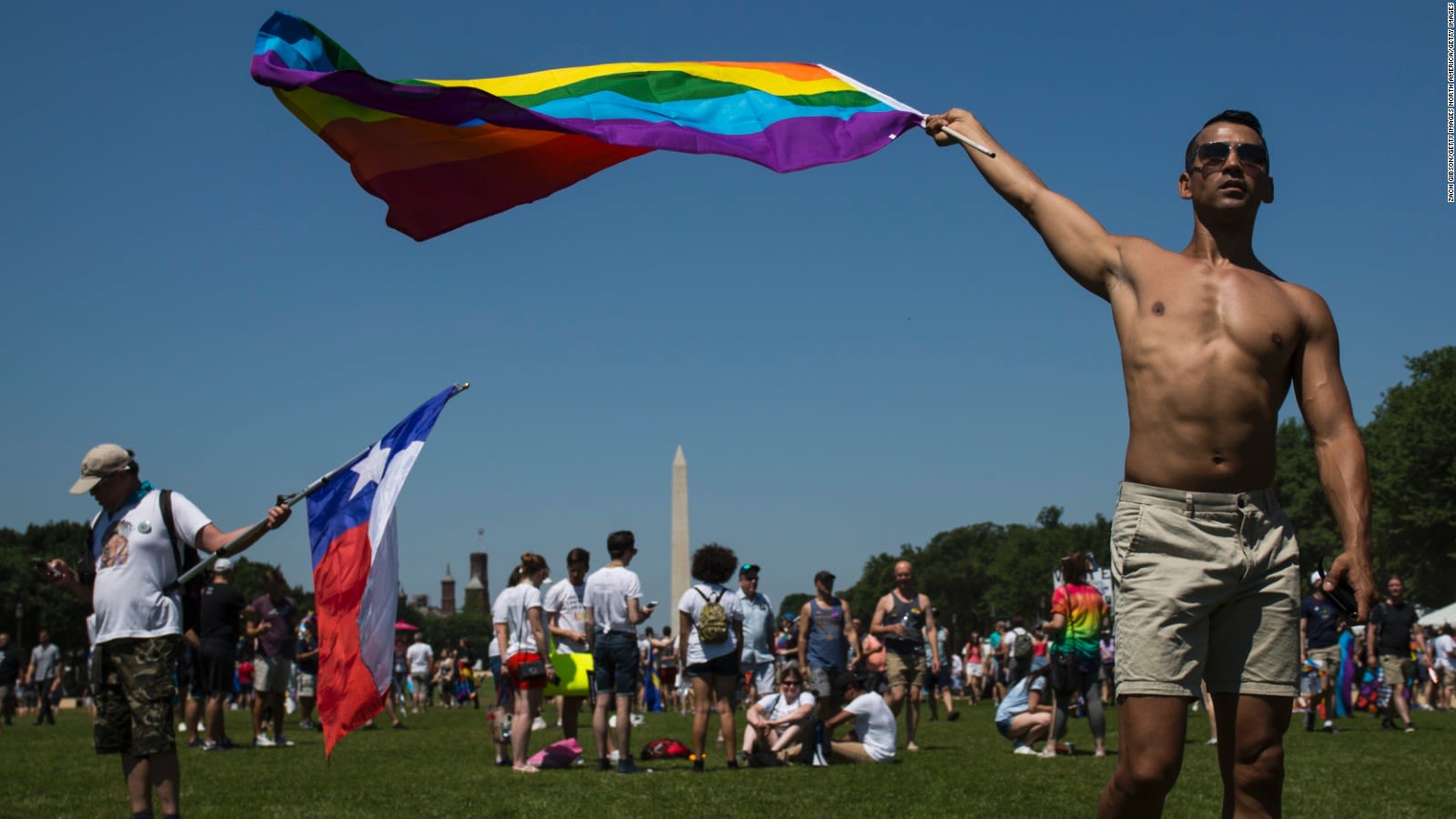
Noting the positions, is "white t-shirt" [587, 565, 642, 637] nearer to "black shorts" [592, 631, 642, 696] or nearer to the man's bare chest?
"black shorts" [592, 631, 642, 696]

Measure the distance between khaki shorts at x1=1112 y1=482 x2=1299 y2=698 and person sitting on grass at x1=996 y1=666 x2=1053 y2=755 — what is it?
10.1m

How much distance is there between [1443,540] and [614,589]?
5092 centimetres

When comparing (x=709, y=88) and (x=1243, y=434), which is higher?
(x=709, y=88)

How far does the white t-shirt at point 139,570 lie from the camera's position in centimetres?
717

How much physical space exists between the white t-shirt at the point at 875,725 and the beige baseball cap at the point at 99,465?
853 centimetres

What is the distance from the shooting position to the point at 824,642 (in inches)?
612

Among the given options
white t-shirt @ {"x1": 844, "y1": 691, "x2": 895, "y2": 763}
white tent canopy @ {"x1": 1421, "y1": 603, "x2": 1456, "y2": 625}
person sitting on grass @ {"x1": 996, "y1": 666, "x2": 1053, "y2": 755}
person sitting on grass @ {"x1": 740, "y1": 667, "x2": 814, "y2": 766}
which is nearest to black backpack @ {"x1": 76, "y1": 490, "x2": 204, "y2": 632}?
person sitting on grass @ {"x1": 740, "y1": 667, "x2": 814, "y2": 766}

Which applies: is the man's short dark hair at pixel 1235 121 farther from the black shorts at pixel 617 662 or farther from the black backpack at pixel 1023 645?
the black backpack at pixel 1023 645

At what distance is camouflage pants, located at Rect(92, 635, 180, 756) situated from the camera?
7.09 m

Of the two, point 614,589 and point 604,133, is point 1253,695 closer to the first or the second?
point 604,133

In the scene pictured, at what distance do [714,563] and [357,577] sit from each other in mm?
5820

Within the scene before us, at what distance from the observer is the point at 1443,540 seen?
5491 centimetres

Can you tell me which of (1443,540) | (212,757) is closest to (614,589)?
A: (212,757)

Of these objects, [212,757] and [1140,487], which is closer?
[1140,487]
